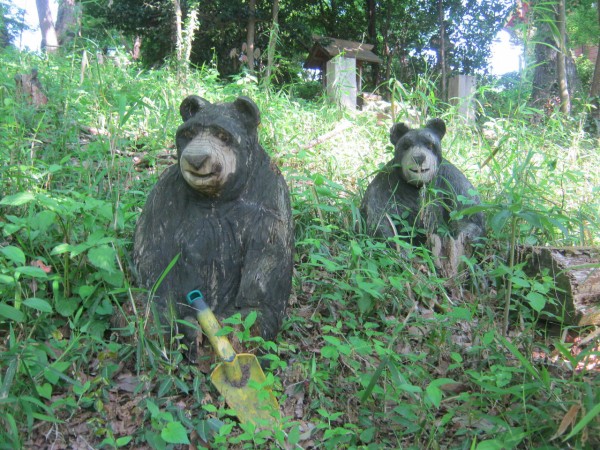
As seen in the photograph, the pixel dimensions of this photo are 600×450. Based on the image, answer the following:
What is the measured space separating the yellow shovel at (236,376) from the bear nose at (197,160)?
0.64 meters

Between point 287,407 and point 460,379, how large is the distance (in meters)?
0.94

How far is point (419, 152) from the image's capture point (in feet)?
12.5

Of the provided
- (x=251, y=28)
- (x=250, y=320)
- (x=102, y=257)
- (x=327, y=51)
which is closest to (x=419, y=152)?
(x=250, y=320)

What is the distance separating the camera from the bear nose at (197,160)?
2396 mm

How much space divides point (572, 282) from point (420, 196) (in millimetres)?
1190

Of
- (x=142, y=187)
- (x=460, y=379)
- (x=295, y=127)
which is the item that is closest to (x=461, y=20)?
(x=295, y=127)

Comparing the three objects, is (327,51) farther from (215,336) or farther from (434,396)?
(434,396)

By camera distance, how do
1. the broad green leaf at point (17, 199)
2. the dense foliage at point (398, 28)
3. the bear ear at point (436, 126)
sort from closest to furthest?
the broad green leaf at point (17, 199)
the bear ear at point (436, 126)
the dense foliage at point (398, 28)

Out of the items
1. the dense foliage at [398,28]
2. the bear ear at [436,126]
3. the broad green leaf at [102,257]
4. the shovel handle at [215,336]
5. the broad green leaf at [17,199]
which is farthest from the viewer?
the dense foliage at [398,28]

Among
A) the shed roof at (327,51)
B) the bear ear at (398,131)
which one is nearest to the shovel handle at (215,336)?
the bear ear at (398,131)

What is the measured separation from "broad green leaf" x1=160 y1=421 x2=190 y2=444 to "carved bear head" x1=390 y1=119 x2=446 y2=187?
2.55m

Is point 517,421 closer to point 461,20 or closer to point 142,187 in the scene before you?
point 142,187

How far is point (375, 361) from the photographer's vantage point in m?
2.80

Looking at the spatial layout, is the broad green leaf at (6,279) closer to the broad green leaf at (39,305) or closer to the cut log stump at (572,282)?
the broad green leaf at (39,305)
